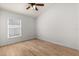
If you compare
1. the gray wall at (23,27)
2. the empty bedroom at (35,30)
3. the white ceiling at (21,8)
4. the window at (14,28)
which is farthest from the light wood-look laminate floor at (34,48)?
the white ceiling at (21,8)

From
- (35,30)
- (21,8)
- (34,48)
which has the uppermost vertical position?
(21,8)

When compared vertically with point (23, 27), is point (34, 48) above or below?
below

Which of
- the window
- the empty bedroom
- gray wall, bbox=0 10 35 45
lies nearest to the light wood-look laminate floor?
the empty bedroom

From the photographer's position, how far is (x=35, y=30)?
1614 mm

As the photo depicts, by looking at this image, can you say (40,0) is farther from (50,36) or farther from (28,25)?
(50,36)

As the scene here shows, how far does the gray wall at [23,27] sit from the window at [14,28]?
2.9 inches

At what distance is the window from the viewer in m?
1.43

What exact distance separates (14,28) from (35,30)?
45 cm

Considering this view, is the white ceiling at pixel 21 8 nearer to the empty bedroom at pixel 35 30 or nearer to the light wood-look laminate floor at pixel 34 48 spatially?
the empty bedroom at pixel 35 30

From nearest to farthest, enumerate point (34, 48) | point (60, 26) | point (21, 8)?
point (21, 8) → point (34, 48) → point (60, 26)

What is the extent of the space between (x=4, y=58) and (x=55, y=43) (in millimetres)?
1162

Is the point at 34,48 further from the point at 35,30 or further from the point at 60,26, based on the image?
the point at 60,26

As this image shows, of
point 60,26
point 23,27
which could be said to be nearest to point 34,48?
point 23,27

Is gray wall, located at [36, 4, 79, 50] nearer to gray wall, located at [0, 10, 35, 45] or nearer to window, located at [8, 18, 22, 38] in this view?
gray wall, located at [0, 10, 35, 45]
